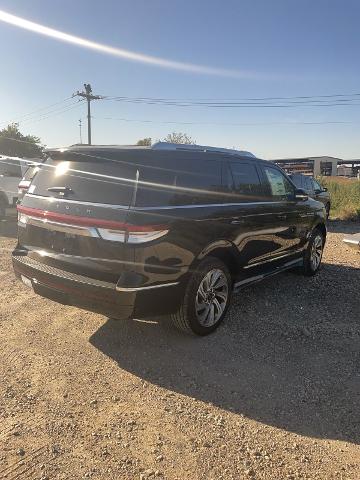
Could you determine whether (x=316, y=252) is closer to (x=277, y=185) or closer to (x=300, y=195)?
(x=300, y=195)

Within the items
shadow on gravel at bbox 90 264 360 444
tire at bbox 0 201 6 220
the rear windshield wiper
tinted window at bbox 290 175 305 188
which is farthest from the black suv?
tinted window at bbox 290 175 305 188

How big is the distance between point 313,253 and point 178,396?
4.28m

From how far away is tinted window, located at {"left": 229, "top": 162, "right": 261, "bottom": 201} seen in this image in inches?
196

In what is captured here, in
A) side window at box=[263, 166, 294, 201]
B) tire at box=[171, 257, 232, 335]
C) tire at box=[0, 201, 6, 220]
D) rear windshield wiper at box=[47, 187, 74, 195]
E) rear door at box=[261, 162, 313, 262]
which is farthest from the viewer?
tire at box=[0, 201, 6, 220]

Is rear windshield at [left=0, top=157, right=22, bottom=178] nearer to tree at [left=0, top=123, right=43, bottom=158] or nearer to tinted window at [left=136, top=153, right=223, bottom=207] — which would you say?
tinted window at [left=136, top=153, right=223, bottom=207]

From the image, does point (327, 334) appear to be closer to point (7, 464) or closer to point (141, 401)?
point (141, 401)

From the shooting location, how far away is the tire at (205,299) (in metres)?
4.11

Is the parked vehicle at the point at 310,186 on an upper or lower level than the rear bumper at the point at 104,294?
upper

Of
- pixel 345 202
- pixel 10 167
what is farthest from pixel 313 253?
pixel 345 202

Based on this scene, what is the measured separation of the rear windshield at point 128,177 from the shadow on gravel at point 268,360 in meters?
1.31

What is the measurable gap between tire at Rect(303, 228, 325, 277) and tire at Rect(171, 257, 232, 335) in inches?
99.7

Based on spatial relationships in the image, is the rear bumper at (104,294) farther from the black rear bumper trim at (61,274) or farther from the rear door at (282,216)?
the rear door at (282,216)

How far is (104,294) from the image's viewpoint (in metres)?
3.63

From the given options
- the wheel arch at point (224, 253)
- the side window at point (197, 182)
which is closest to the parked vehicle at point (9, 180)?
the side window at point (197, 182)
